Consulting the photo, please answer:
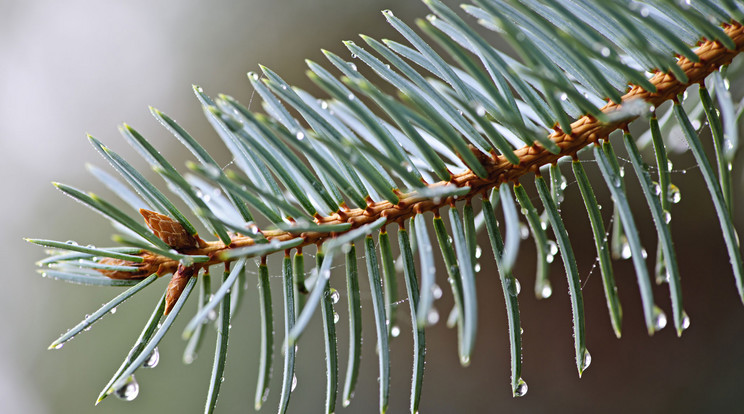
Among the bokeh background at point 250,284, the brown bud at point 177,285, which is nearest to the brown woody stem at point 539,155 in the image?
the brown bud at point 177,285

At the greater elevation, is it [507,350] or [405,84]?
[405,84]

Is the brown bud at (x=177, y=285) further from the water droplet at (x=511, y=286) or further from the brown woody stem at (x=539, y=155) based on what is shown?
the water droplet at (x=511, y=286)

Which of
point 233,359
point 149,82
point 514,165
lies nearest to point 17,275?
point 149,82

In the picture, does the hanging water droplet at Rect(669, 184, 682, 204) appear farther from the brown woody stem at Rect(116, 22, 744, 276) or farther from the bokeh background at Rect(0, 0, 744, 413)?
the bokeh background at Rect(0, 0, 744, 413)

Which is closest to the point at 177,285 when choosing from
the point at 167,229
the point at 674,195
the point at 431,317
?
the point at 167,229

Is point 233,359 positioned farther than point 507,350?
Yes

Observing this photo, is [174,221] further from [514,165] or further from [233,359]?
[233,359]
